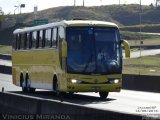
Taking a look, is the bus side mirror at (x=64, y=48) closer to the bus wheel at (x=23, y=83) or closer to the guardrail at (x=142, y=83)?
the bus wheel at (x=23, y=83)

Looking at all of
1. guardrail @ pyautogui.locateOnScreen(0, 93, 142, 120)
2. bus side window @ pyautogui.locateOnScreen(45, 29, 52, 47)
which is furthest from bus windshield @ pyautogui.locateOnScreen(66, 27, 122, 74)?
guardrail @ pyautogui.locateOnScreen(0, 93, 142, 120)

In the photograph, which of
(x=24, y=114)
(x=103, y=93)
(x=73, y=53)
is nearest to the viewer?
(x=24, y=114)

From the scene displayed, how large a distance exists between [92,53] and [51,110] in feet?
36.8

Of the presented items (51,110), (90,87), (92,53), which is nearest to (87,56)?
(92,53)

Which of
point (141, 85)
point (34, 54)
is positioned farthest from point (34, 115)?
point (141, 85)

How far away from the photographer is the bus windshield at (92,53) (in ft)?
91.6

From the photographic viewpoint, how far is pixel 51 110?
16875 mm

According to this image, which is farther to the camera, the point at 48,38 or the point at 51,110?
the point at 48,38

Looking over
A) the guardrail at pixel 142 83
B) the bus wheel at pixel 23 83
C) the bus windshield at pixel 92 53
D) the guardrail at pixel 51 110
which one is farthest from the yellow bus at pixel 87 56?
the guardrail at pixel 142 83

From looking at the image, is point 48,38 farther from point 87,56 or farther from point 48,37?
point 87,56

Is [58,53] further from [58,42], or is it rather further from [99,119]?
[99,119]

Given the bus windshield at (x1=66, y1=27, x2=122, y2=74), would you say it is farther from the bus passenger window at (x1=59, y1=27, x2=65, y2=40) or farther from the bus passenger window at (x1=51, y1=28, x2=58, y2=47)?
the bus passenger window at (x1=51, y1=28, x2=58, y2=47)

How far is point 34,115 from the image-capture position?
16.9m

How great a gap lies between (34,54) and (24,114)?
14965 millimetres
